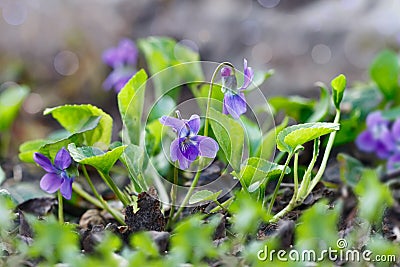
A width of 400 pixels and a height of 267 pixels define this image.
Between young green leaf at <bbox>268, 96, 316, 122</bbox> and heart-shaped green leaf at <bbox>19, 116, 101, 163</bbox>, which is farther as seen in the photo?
young green leaf at <bbox>268, 96, 316, 122</bbox>

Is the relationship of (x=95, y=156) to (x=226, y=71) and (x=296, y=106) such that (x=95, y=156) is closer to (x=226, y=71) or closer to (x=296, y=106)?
(x=226, y=71)

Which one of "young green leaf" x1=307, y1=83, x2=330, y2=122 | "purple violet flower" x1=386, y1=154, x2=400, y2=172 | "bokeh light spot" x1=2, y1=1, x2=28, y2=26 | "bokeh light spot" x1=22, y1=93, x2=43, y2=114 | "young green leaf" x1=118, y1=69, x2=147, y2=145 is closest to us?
"young green leaf" x1=118, y1=69, x2=147, y2=145

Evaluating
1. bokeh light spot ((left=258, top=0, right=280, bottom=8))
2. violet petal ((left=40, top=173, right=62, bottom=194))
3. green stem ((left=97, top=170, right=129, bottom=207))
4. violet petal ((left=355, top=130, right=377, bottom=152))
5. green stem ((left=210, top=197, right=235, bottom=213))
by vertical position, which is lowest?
violet petal ((left=355, top=130, right=377, bottom=152))

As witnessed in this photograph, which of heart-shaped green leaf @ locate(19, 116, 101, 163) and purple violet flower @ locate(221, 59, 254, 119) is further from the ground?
purple violet flower @ locate(221, 59, 254, 119)

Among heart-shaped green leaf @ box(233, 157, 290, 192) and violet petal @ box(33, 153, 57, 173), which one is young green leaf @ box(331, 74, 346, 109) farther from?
violet petal @ box(33, 153, 57, 173)

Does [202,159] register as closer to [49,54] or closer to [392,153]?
[392,153]

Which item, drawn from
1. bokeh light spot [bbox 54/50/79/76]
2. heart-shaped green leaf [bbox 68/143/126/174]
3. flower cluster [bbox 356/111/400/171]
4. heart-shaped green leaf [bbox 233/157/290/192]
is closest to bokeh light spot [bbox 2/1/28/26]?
bokeh light spot [bbox 54/50/79/76]

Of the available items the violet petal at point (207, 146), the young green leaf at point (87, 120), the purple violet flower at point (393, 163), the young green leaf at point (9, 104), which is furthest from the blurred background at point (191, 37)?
the violet petal at point (207, 146)
